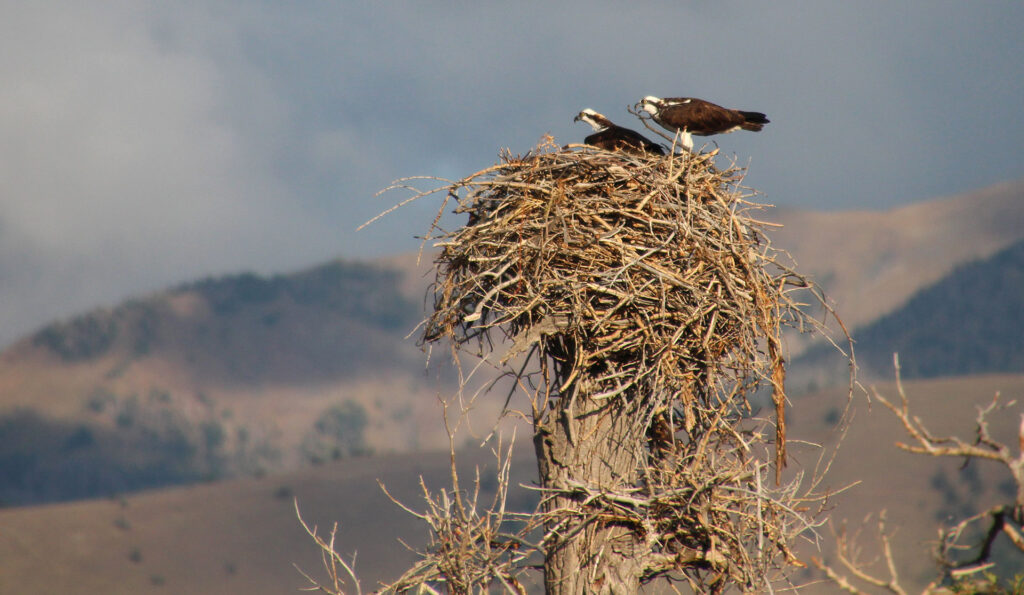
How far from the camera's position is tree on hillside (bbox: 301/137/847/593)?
243 inches

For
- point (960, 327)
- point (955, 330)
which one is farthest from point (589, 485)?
point (960, 327)

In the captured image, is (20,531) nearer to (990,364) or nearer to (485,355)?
(485,355)

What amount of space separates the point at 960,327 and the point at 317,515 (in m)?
56.6

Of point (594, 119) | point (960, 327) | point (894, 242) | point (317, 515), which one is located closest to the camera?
point (594, 119)

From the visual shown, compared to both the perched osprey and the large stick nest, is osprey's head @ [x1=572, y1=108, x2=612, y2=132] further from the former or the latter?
the large stick nest

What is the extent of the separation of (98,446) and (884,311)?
73866 millimetres

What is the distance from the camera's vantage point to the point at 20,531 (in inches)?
2064

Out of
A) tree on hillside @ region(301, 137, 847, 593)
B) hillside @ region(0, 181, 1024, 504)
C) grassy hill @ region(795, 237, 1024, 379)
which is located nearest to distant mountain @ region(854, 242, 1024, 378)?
grassy hill @ region(795, 237, 1024, 379)

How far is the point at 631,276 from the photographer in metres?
6.23

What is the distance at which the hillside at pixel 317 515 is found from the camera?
46.3m

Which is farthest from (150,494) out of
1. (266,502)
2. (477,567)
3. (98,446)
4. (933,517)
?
(477,567)

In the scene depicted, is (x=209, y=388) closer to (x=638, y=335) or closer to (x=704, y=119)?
(x=704, y=119)

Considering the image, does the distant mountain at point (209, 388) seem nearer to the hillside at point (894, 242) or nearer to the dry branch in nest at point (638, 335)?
the hillside at point (894, 242)

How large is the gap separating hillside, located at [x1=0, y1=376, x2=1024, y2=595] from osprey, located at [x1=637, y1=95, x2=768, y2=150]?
3587 cm
